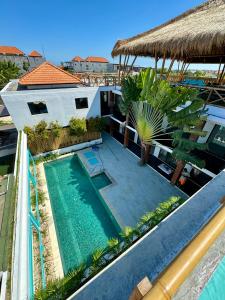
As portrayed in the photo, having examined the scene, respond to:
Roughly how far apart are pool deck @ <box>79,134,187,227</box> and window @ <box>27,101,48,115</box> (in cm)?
627

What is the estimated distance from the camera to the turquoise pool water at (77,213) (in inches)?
289

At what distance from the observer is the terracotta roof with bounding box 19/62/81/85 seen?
500 inches

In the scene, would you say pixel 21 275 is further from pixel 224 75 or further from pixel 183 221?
pixel 224 75

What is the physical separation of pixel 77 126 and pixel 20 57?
55589 millimetres

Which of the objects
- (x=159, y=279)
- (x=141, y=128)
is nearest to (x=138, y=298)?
(x=159, y=279)

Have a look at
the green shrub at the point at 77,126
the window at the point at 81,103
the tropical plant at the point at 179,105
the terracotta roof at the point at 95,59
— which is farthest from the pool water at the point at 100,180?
the terracotta roof at the point at 95,59

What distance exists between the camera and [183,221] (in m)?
3.61

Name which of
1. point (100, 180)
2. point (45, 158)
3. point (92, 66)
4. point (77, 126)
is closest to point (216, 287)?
point (100, 180)

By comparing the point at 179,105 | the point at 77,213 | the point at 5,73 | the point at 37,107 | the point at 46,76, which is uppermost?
the point at 5,73

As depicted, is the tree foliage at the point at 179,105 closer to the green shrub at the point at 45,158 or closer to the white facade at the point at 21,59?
the green shrub at the point at 45,158

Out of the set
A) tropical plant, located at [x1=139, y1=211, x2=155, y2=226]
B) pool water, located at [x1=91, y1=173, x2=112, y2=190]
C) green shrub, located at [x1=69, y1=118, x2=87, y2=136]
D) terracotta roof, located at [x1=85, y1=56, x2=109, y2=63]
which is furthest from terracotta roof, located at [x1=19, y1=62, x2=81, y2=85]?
terracotta roof, located at [x1=85, y1=56, x2=109, y2=63]

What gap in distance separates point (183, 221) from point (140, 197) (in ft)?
21.4

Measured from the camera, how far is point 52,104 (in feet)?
39.9

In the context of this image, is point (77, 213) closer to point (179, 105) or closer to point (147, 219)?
point (147, 219)
